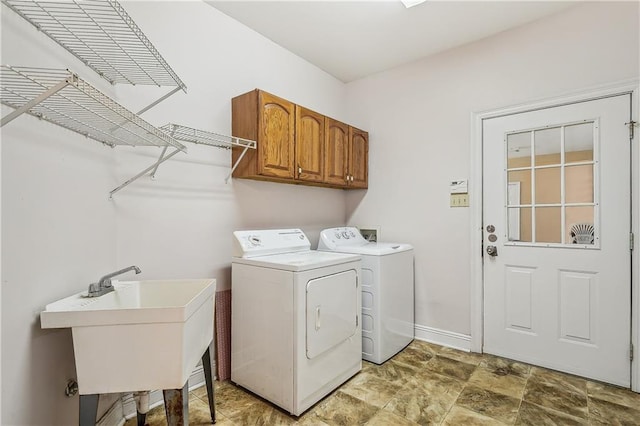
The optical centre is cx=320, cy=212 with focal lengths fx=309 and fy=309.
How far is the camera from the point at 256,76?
8.40 feet

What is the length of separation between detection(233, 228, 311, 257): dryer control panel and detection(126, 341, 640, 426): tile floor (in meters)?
0.93

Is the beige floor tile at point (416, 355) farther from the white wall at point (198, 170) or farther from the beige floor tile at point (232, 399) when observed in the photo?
the white wall at point (198, 170)

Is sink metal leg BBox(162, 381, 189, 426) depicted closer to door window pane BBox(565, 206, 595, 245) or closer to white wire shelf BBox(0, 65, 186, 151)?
white wire shelf BBox(0, 65, 186, 151)

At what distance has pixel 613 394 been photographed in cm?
200

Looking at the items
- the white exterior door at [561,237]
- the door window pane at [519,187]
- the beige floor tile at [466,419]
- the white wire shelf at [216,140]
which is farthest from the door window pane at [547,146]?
the white wire shelf at [216,140]

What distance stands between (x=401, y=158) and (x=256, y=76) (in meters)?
1.55

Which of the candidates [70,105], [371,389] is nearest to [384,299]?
[371,389]

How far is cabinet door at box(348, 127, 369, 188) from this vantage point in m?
3.06

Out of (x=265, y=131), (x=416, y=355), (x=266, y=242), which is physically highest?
(x=265, y=131)

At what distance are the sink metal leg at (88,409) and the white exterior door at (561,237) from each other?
8.79 ft

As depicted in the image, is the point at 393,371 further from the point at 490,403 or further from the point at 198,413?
the point at 198,413

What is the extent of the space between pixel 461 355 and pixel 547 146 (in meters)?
1.81

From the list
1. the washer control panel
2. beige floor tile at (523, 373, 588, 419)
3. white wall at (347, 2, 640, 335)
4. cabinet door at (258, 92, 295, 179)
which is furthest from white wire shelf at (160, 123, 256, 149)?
beige floor tile at (523, 373, 588, 419)

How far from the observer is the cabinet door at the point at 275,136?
2.21m
